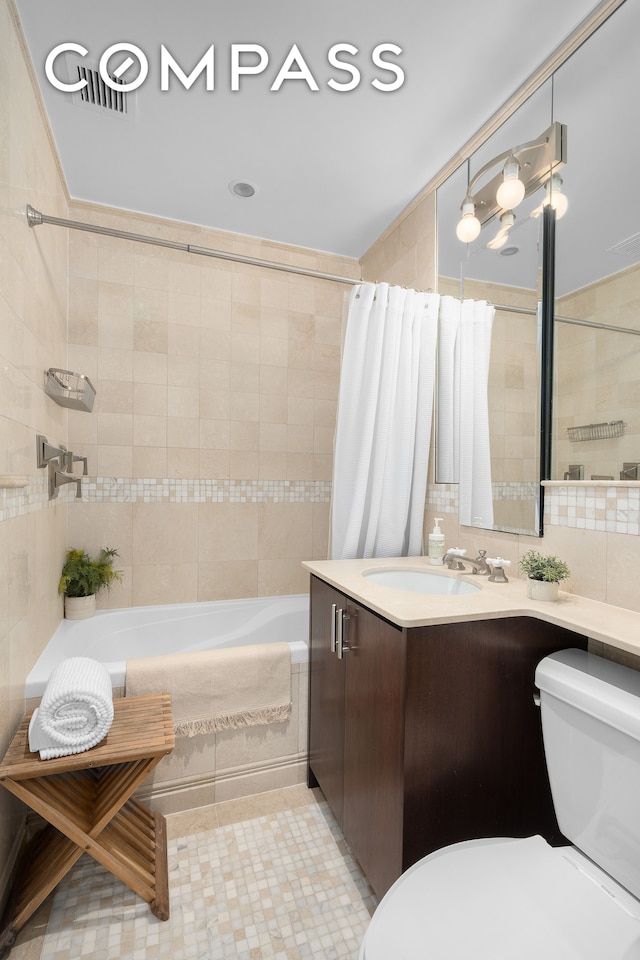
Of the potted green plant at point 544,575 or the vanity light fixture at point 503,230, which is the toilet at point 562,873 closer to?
the potted green plant at point 544,575

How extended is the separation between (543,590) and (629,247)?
0.94m

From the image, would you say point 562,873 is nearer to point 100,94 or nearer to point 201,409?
point 201,409

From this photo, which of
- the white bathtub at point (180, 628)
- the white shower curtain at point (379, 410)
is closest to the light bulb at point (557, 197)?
the white shower curtain at point (379, 410)

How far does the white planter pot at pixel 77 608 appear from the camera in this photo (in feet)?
7.39

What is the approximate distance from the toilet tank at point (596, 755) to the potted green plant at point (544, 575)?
18 centimetres

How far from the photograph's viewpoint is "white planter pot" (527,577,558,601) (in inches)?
51.2

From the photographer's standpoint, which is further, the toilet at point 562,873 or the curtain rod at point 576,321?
the curtain rod at point 576,321

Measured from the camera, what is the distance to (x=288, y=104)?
5.56 ft

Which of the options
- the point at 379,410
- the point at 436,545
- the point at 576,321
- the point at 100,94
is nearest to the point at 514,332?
the point at 576,321

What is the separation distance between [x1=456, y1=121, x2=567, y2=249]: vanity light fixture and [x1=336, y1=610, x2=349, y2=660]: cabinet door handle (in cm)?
145

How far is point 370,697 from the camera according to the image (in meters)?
1.32

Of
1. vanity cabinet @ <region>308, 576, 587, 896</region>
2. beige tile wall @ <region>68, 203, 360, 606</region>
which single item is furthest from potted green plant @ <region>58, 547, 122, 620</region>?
vanity cabinet @ <region>308, 576, 587, 896</region>

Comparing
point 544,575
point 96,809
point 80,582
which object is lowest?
point 96,809

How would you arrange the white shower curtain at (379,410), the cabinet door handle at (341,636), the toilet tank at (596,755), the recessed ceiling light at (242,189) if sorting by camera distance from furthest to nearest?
1. the recessed ceiling light at (242,189)
2. the white shower curtain at (379,410)
3. the cabinet door handle at (341,636)
4. the toilet tank at (596,755)
